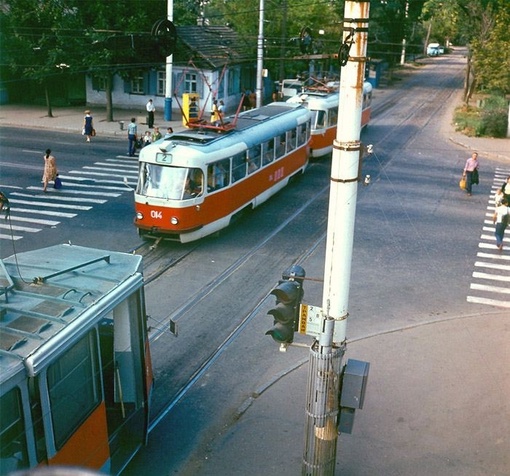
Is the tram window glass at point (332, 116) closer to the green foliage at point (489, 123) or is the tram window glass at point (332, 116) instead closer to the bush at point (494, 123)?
the green foliage at point (489, 123)

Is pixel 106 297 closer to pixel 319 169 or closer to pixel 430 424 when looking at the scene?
pixel 430 424

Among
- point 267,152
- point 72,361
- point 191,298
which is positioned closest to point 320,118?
point 267,152

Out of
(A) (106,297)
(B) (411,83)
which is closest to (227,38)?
(B) (411,83)

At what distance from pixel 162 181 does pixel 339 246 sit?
10748mm

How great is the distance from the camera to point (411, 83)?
6788 cm

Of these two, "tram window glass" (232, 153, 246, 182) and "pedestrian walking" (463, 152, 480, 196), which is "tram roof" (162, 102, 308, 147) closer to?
"tram window glass" (232, 153, 246, 182)

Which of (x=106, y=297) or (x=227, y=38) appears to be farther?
(x=227, y=38)

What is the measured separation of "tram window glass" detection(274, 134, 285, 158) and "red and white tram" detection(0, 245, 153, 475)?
47.4ft

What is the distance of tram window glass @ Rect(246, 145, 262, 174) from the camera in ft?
69.5

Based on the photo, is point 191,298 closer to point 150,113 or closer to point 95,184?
point 95,184

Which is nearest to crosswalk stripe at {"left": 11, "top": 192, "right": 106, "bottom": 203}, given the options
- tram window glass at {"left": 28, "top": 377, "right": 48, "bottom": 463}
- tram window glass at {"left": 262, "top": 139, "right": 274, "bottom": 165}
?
tram window glass at {"left": 262, "top": 139, "right": 274, "bottom": 165}

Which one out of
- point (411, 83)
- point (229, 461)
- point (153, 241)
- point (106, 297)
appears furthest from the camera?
point (411, 83)

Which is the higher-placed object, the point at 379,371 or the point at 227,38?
the point at 227,38

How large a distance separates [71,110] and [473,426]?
36.2 meters
